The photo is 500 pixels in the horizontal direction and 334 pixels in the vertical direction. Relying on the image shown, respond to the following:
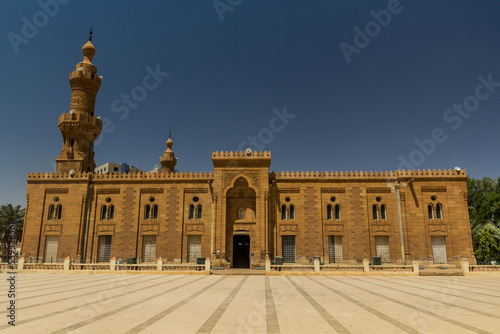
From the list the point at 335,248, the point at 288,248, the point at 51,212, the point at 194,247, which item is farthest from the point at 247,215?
the point at 51,212

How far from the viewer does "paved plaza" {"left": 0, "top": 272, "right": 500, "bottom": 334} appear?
721cm

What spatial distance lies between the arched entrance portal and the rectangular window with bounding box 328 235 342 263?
6682mm

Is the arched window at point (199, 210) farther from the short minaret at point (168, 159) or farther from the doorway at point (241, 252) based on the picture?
the short minaret at point (168, 159)

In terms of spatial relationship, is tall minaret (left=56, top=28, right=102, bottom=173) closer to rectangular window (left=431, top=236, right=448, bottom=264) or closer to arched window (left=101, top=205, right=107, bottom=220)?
arched window (left=101, top=205, right=107, bottom=220)

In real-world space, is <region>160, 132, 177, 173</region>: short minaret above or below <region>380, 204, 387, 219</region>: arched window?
above

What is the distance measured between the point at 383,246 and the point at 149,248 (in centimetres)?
1986

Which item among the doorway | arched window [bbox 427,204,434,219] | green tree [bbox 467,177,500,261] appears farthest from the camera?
green tree [bbox 467,177,500,261]

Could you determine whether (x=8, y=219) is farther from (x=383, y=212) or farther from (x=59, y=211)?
(x=383, y=212)

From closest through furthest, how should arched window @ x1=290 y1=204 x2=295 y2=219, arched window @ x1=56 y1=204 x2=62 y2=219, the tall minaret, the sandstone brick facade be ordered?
the sandstone brick facade < arched window @ x1=290 y1=204 x2=295 y2=219 < arched window @ x1=56 y1=204 x2=62 y2=219 < the tall minaret

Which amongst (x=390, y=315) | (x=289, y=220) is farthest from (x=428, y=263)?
(x=390, y=315)

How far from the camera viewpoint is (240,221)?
2667 centimetres

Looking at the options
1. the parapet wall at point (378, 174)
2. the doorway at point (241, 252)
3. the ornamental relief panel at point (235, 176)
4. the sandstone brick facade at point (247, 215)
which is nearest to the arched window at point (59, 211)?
the sandstone brick facade at point (247, 215)

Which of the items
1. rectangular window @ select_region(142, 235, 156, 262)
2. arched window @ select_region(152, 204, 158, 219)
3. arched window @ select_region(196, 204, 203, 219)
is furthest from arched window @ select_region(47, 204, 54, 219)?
arched window @ select_region(196, 204, 203, 219)

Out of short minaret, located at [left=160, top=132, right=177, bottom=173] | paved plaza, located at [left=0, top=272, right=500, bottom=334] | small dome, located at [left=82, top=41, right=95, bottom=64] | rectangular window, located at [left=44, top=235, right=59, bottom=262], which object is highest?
small dome, located at [left=82, top=41, right=95, bottom=64]
